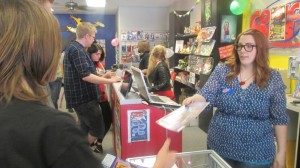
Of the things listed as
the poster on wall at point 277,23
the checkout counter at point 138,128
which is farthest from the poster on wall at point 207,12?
the checkout counter at point 138,128

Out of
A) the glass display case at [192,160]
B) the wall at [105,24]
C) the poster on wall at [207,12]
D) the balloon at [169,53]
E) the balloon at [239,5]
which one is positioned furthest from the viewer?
the wall at [105,24]

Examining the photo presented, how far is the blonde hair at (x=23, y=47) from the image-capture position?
675 millimetres

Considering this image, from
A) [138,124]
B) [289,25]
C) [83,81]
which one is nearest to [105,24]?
[83,81]

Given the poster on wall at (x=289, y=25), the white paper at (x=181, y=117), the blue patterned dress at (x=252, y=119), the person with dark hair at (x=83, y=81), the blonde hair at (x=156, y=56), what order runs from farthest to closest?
the blonde hair at (x=156, y=56)
the poster on wall at (x=289, y=25)
the person with dark hair at (x=83, y=81)
the blue patterned dress at (x=252, y=119)
the white paper at (x=181, y=117)

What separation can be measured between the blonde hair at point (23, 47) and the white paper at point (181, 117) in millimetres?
770

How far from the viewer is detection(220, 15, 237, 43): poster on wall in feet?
13.5

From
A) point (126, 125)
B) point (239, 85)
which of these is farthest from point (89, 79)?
point (239, 85)

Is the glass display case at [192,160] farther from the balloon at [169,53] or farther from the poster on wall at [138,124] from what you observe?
the balloon at [169,53]

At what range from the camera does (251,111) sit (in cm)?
173

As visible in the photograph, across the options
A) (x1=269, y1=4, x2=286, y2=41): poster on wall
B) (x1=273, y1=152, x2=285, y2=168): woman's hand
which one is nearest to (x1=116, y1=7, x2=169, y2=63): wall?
(x1=269, y1=4, x2=286, y2=41): poster on wall

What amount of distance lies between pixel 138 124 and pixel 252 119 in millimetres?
1040

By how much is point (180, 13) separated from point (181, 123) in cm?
542

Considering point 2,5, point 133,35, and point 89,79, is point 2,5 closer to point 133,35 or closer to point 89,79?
point 89,79

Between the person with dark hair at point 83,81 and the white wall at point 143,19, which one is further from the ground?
the white wall at point 143,19
